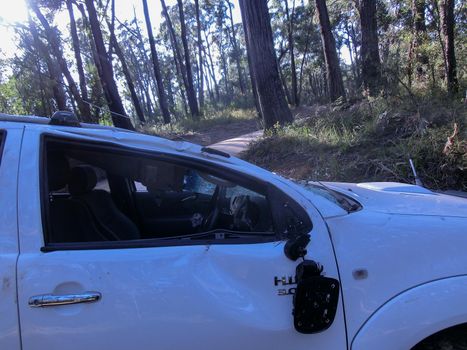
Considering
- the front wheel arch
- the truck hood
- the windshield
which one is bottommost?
the front wheel arch

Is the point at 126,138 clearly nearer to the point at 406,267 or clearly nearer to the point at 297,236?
the point at 297,236

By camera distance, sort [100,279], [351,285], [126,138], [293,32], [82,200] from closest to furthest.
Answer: [100,279] → [351,285] → [126,138] → [82,200] → [293,32]

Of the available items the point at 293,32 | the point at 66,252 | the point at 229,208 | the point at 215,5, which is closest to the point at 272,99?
the point at 229,208

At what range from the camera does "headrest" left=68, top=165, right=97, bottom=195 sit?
8.93 ft

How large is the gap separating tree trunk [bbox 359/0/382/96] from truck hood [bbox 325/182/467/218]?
7540mm

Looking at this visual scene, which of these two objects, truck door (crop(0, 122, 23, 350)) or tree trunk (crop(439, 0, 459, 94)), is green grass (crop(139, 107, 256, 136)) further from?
truck door (crop(0, 122, 23, 350))

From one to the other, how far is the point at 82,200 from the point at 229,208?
2.86 feet

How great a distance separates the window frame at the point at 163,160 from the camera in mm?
2082

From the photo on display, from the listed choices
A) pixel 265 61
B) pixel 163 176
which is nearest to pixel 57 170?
pixel 163 176

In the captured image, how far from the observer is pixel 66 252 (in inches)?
79.5

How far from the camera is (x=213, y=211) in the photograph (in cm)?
278

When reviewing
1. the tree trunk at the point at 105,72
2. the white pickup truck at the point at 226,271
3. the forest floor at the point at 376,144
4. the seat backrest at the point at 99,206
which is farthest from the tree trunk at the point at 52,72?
the white pickup truck at the point at 226,271

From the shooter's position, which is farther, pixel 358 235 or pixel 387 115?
pixel 387 115

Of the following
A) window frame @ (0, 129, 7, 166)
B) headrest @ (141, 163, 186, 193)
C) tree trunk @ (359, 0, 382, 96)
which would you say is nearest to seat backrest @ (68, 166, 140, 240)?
headrest @ (141, 163, 186, 193)
